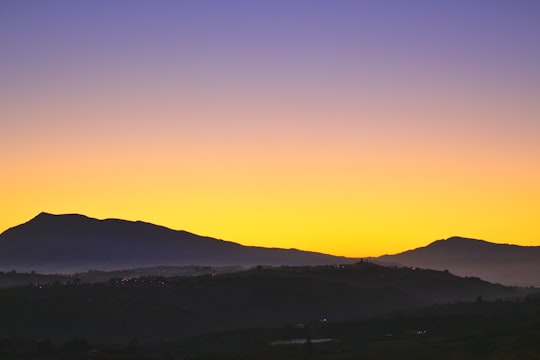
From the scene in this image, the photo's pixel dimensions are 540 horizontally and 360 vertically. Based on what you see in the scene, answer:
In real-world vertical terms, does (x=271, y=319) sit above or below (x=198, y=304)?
below

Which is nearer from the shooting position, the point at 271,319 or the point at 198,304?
the point at 271,319

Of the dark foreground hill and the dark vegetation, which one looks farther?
the dark foreground hill

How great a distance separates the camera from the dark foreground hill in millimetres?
97562

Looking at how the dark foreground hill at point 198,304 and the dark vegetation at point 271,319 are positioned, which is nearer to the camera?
the dark vegetation at point 271,319

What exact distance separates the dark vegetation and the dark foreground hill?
140 millimetres

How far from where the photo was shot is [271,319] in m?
116

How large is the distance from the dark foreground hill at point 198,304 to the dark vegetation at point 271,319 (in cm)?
14

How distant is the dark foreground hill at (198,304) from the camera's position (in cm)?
9756

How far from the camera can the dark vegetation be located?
6450 centimetres

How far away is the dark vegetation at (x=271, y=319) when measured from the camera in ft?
212

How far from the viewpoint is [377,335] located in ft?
259

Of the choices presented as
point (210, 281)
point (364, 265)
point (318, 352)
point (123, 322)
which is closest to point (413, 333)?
point (318, 352)

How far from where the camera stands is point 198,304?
12050 cm

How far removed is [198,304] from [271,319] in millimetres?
10096
